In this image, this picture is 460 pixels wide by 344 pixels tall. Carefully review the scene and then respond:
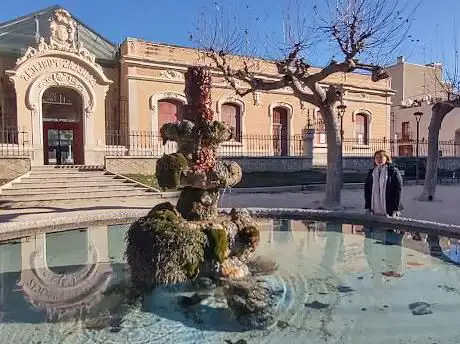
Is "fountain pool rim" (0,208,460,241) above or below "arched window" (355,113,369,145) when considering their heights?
below

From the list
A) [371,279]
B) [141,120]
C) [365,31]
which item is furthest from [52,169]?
[371,279]

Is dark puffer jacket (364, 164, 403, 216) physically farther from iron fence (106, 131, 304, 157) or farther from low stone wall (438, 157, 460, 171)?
→ low stone wall (438, 157, 460, 171)

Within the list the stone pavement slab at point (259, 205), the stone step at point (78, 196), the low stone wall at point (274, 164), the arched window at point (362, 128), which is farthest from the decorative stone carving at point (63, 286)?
the arched window at point (362, 128)

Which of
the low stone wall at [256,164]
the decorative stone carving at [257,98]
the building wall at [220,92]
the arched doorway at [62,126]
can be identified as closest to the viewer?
the low stone wall at [256,164]

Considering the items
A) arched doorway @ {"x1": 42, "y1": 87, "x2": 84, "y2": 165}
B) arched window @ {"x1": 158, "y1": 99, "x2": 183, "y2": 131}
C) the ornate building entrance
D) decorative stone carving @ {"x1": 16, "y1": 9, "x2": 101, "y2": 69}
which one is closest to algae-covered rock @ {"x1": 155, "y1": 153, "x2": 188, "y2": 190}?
the ornate building entrance

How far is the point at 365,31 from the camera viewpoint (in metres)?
10.1

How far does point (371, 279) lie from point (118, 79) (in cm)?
1938

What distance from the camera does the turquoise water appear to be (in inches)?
132

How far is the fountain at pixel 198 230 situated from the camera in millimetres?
4164

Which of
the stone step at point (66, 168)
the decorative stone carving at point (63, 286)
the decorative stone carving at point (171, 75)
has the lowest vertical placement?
the decorative stone carving at point (63, 286)

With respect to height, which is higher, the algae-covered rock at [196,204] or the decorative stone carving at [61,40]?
the decorative stone carving at [61,40]

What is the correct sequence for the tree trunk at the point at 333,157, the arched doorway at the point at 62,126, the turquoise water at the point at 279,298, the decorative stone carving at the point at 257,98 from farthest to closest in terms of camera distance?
the decorative stone carving at the point at 257,98
the arched doorway at the point at 62,126
the tree trunk at the point at 333,157
the turquoise water at the point at 279,298

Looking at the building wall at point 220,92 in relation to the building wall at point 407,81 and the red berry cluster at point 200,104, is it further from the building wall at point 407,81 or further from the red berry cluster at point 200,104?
the red berry cluster at point 200,104

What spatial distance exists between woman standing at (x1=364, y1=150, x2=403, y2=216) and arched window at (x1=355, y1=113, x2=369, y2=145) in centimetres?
2105
